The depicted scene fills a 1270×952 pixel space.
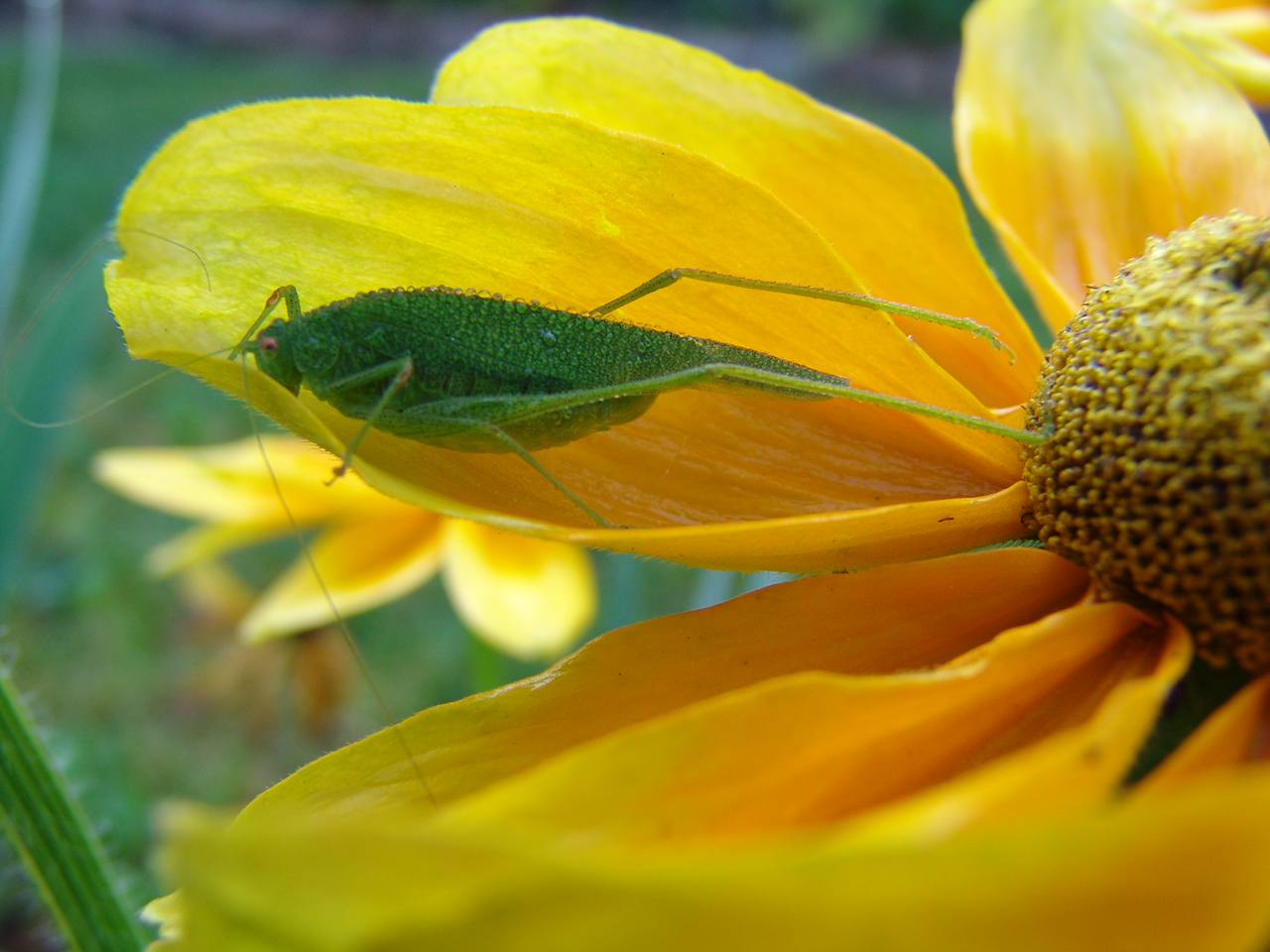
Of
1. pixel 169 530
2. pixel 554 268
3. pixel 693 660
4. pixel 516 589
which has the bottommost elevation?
pixel 169 530

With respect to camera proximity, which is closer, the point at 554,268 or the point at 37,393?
the point at 554,268

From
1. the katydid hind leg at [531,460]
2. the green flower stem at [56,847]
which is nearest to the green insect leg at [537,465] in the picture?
the katydid hind leg at [531,460]

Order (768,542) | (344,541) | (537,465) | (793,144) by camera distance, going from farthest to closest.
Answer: (344,541), (793,144), (537,465), (768,542)

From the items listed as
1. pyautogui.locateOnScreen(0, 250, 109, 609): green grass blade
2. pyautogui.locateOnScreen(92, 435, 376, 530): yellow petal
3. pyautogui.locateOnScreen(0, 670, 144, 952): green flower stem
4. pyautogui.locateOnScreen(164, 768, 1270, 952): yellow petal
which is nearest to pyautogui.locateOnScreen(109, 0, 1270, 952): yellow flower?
pyautogui.locateOnScreen(164, 768, 1270, 952): yellow petal

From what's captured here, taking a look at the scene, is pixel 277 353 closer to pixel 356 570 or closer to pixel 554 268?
pixel 554 268

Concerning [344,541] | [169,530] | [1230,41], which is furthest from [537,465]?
[169,530]

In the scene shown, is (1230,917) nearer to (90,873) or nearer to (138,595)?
(90,873)

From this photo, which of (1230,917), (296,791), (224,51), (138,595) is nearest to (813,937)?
(1230,917)

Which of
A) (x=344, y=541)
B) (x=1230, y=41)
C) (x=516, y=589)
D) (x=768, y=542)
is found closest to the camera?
(x=768, y=542)
